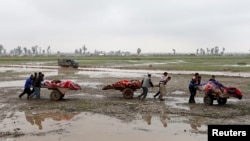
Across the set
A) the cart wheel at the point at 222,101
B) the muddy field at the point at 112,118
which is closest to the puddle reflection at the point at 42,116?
the muddy field at the point at 112,118

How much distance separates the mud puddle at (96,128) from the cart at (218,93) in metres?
3.73

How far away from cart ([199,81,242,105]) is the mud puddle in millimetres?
3733

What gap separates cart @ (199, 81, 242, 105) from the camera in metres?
17.4

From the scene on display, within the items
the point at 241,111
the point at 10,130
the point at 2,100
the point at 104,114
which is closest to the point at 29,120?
the point at 10,130

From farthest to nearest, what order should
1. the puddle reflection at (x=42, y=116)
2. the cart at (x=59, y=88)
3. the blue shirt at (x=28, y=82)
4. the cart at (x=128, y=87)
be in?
the cart at (x=128, y=87) < the blue shirt at (x=28, y=82) < the cart at (x=59, y=88) < the puddle reflection at (x=42, y=116)

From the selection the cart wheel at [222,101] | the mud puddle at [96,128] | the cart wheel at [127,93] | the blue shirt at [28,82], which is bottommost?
the mud puddle at [96,128]

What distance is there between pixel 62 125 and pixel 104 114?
257 centimetres

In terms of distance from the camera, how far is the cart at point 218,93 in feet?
57.0

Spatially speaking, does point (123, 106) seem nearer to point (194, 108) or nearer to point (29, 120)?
point (194, 108)

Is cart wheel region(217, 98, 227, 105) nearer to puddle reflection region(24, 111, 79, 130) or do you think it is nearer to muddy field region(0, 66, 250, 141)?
muddy field region(0, 66, 250, 141)

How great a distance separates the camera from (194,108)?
1683cm

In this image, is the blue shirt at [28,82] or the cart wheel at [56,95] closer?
the cart wheel at [56,95]

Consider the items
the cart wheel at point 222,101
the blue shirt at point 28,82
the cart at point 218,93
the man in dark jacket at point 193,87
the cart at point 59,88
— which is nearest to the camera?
the cart at point 218,93

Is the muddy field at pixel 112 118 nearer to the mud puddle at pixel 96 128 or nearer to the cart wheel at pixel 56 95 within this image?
the mud puddle at pixel 96 128
